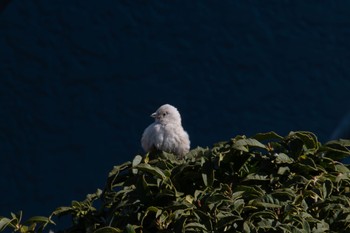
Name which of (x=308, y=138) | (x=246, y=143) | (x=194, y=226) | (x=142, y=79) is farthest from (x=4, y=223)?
(x=142, y=79)

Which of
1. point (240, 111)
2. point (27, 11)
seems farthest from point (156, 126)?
point (27, 11)

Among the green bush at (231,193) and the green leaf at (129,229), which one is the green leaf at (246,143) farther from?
the green leaf at (129,229)

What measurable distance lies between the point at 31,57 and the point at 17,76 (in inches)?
5.7

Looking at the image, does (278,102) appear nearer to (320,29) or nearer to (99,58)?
(320,29)

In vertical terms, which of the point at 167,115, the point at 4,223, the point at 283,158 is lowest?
the point at 4,223

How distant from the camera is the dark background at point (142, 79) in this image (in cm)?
629

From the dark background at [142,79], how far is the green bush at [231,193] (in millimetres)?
3258

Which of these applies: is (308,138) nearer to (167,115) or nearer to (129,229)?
(129,229)

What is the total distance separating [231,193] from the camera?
272 cm

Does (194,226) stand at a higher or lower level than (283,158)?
lower

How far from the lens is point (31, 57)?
655 centimetres

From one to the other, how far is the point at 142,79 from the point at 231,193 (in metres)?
3.75

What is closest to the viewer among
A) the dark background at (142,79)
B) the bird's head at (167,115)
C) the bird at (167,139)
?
the bird at (167,139)

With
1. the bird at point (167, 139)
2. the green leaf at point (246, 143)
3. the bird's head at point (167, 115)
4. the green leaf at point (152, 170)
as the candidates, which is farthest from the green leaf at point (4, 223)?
the bird's head at point (167, 115)
